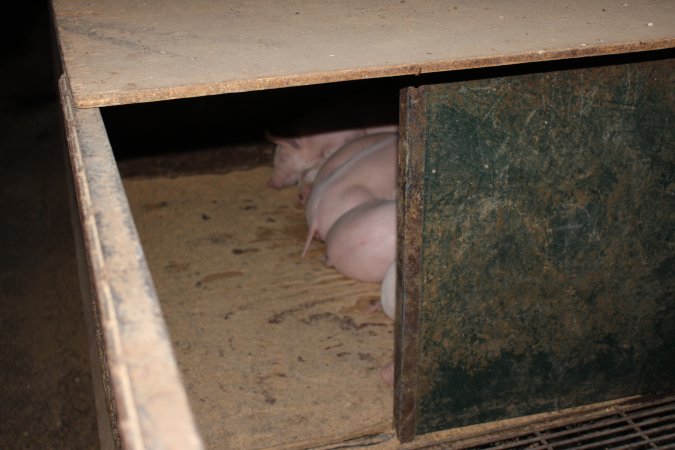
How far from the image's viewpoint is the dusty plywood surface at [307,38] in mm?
1573

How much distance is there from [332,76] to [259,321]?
1533 millimetres

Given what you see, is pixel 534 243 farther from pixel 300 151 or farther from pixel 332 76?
pixel 300 151

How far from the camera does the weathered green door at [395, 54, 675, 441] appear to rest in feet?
6.26

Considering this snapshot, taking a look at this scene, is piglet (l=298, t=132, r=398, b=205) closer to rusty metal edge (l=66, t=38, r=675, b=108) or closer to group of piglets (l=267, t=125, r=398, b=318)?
group of piglets (l=267, t=125, r=398, b=318)

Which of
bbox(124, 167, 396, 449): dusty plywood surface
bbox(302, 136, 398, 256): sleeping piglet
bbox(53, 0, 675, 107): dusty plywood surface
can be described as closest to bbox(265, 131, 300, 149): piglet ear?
bbox(124, 167, 396, 449): dusty plywood surface

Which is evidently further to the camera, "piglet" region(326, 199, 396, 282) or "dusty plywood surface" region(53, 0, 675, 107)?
"piglet" region(326, 199, 396, 282)

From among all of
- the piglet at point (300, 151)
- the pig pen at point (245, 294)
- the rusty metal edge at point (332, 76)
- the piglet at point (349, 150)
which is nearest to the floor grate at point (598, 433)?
the pig pen at point (245, 294)

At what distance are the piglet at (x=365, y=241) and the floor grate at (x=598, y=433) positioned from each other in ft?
3.04

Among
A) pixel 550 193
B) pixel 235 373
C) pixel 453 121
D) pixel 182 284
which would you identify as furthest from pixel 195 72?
pixel 182 284

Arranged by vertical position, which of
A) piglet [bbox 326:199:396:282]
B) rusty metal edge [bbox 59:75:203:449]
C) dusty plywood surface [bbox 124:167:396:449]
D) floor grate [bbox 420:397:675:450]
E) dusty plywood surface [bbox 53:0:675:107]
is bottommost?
dusty plywood surface [bbox 124:167:396:449]

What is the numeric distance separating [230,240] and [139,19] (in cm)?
155

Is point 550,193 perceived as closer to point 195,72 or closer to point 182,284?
point 195,72

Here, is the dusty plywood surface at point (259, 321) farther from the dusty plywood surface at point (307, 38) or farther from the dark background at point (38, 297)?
the dusty plywood surface at point (307, 38)

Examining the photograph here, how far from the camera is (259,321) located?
296 cm
